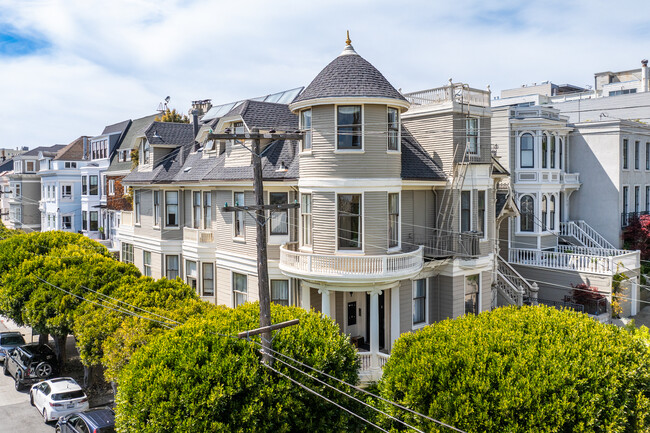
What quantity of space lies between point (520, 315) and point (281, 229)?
1133cm

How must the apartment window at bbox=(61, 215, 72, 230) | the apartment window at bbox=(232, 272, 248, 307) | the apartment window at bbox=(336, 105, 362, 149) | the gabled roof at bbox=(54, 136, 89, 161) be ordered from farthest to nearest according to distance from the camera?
the gabled roof at bbox=(54, 136, 89, 161) < the apartment window at bbox=(61, 215, 72, 230) < the apartment window at bbox=(232, 272, 248, 307) < the apartment window at bbox=(336, 105, 362, 149)

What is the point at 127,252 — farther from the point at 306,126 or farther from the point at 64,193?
the point at 64,193

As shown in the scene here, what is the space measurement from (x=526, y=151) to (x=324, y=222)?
1783cm

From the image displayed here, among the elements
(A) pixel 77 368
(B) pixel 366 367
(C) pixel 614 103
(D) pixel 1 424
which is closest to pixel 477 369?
(B) pixel 366 367

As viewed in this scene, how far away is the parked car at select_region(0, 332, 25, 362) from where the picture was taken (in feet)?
89.6

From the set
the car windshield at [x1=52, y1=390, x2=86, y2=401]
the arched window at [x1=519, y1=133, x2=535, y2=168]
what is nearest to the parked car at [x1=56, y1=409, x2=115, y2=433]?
the car windshield at [x1=52, y1=390, x2=86, y2=401]

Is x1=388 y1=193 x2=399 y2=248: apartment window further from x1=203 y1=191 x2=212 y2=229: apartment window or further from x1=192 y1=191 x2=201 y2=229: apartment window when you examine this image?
x1=192 y1=191 x2=201 y2=229: apartment window

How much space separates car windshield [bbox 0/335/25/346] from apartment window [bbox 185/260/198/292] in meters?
9.56

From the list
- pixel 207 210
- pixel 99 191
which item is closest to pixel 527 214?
pixel 207 210

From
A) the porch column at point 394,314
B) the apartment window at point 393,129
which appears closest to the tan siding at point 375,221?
the porch column at point 394,314

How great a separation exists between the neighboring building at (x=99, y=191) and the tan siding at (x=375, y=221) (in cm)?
3270

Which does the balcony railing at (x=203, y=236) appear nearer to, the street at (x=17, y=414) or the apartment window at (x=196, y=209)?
the apartment window at (x=196, y=209)

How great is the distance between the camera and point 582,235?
113ft

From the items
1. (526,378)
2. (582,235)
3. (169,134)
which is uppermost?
(169,134)
